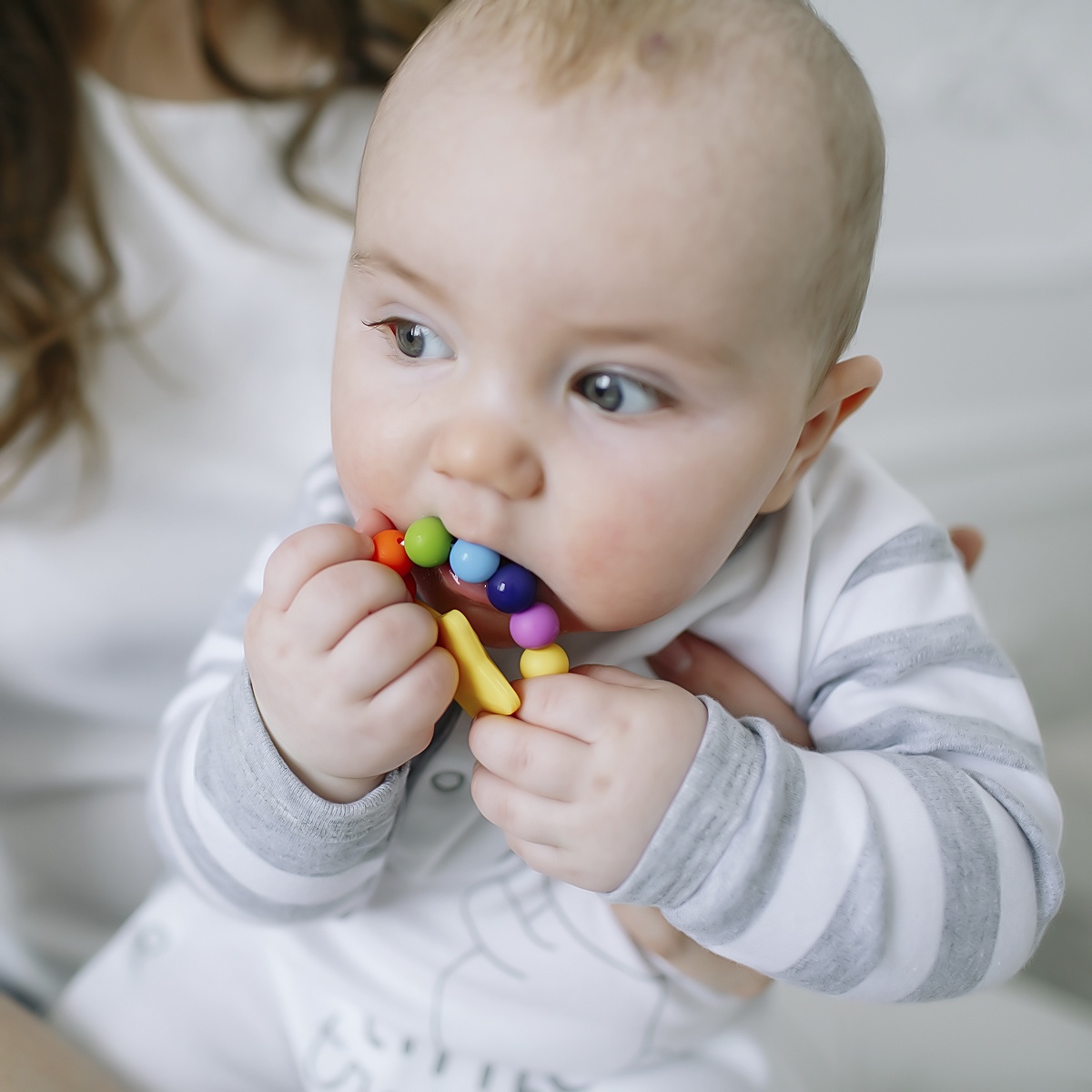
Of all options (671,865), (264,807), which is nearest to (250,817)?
(264,807)

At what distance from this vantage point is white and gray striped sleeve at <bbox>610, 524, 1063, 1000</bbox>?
0.56 meters

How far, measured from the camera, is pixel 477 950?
794 mm

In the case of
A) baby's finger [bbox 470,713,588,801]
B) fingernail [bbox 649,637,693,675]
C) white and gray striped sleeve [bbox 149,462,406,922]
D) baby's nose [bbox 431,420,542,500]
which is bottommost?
white and gray striped sleeve [bbox 149,462,406,922]

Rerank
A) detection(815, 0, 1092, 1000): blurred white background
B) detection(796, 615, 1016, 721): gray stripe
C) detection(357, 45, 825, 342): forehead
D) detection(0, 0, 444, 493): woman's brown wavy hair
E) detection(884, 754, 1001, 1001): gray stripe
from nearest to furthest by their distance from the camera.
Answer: detection(357, 45, 825, 342): forehead < detection(884, 754, 1001, 1001): gray stripe < detection(796, 615, 1016, 721): gray stripe < detection(0, 0, 444, 493): woman's brown wavy hair < detection(815, 0, 1092, 1000): blurred white background

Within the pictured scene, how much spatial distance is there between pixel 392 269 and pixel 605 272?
5.1 inches

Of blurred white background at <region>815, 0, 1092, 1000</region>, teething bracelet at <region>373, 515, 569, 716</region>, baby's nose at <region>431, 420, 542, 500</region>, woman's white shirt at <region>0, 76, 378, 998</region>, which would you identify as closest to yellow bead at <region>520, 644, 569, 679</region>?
teething bracelet at <region>373, 515, 569, 716</region>

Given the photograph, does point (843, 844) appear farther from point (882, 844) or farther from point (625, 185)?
point (625, 185)

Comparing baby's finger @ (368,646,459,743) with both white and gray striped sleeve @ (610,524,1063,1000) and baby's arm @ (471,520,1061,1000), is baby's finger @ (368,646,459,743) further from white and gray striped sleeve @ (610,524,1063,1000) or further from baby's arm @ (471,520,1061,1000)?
white and gray striped sleeve @ (610,524,1063,1000)

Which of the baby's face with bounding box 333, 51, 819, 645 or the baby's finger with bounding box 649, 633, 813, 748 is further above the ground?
the baby's face with bounding box 333, 51, 819, 645

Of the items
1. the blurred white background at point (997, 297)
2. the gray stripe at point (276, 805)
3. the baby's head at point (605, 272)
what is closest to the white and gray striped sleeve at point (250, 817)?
the gray stripe at point (276, 805)

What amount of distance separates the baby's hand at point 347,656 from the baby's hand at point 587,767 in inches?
1.9

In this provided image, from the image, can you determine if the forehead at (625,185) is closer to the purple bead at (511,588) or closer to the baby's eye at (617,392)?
the baby's eye at (617,392)

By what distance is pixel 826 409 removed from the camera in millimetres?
645

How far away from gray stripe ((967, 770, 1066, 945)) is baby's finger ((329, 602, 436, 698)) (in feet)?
1.27
